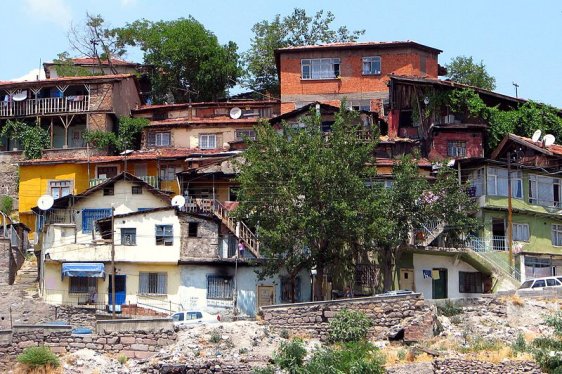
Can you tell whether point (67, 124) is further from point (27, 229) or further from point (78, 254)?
point (78, 254)

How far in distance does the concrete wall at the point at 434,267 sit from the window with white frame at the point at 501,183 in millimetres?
4722

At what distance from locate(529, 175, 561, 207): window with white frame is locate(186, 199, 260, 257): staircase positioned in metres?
14.9

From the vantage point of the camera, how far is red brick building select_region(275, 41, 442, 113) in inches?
2842

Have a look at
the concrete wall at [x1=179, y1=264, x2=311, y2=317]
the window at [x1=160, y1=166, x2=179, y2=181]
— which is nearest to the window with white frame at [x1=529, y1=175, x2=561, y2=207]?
the concrete wall at [x1=179, y1=264, x2=311, y2=317]

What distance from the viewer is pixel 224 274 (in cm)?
5550

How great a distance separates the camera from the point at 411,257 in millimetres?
56906

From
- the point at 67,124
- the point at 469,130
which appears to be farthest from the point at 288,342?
the point at 67,124

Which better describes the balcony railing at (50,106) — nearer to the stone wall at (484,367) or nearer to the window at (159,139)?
the window at (159,139)

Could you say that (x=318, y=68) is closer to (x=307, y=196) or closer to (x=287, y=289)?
(x=287, y=289)

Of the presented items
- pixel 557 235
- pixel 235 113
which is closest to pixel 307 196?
pixel 557 235

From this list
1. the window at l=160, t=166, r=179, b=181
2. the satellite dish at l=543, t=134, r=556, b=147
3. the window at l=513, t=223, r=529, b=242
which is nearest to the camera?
the window at l=513, t=223, r=529, b=242

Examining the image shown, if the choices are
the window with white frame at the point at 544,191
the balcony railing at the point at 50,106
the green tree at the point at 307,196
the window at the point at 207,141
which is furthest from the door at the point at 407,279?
the balcony railing at the point at 50,106

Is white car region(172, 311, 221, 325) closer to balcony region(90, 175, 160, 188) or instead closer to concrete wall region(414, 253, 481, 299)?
concrete wall region(414, 253, 481, 299)

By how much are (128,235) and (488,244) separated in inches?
672
